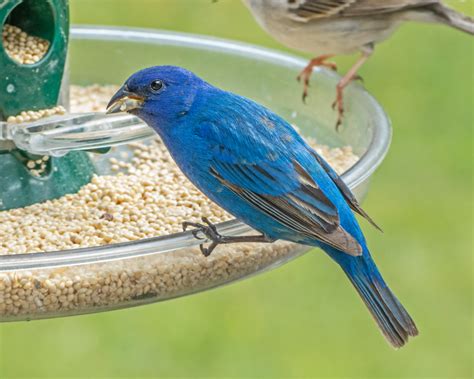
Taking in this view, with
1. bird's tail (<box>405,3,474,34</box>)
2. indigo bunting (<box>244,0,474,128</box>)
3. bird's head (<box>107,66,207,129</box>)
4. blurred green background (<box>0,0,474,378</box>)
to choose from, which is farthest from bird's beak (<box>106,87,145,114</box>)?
blurred green background (<box>0,0,474,378</box>)

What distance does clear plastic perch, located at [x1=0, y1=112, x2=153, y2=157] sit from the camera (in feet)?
10.6

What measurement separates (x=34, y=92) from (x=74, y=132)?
0.49m

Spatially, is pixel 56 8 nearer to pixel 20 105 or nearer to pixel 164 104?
pixel 20 105

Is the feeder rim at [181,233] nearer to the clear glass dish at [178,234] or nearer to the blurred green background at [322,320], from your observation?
the clear glass dish at [178,234]

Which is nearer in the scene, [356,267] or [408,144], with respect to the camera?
[356,267]

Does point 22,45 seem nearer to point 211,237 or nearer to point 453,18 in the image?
point 211,237

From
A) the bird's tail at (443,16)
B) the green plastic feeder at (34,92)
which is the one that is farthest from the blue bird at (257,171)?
the bird's tail at (443,16)

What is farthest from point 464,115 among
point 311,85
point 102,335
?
point 311,85

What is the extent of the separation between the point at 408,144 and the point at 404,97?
609mm

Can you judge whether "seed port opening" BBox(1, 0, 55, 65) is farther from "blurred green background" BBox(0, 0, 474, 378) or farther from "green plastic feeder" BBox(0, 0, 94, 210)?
"blurred green background" BBox(0, 0, 474, 378)

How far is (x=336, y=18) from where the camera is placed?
201 inches

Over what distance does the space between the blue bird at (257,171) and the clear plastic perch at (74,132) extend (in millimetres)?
69

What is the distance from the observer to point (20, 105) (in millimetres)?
3684

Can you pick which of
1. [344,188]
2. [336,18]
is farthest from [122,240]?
[336,18]
